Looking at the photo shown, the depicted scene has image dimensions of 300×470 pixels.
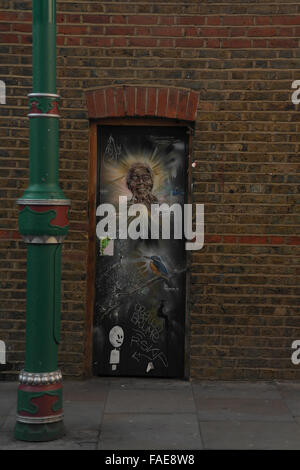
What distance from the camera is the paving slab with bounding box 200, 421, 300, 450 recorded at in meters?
5.94

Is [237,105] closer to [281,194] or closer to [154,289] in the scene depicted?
[281,194]

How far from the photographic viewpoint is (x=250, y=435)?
20.4 ft

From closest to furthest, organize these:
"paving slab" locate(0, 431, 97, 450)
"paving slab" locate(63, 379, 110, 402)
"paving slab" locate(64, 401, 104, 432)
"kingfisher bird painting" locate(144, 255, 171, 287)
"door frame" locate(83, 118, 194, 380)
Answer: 1. "paving slab" locate(0, 431, 97, 450)
2. "paving slab" locate(64, 401, 104, 432)
3. "paving slab" locate(63, 379, 110, 402)
4. "door frame" locate(83, 118, 194, 380)
5. "kingfisher bird painting" locate(144, 255, 171, 287)

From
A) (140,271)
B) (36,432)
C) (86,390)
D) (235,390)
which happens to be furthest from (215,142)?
(36,432)

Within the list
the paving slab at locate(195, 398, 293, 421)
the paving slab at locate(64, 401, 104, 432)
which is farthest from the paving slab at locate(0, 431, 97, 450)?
the paving slab at locate(195, 398, 293, 421)

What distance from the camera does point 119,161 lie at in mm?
8219

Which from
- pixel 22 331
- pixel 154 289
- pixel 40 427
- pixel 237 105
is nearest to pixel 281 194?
pixel 237 105

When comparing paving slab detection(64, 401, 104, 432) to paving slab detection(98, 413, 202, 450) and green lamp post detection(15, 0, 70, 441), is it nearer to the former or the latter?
paving slab detection(98, 413, 202, 450)

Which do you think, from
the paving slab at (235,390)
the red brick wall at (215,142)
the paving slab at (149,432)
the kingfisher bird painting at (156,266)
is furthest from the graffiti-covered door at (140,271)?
the paving slab at (149,432)

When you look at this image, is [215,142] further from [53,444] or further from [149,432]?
[53,444]

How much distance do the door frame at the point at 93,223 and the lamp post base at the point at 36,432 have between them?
2.15 metres

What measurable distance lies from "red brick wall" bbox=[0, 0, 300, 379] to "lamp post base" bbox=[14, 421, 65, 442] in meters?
2.09

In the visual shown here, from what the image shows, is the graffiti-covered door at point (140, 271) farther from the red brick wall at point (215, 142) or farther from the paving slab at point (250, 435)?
the paving slab at point (250, 435)
